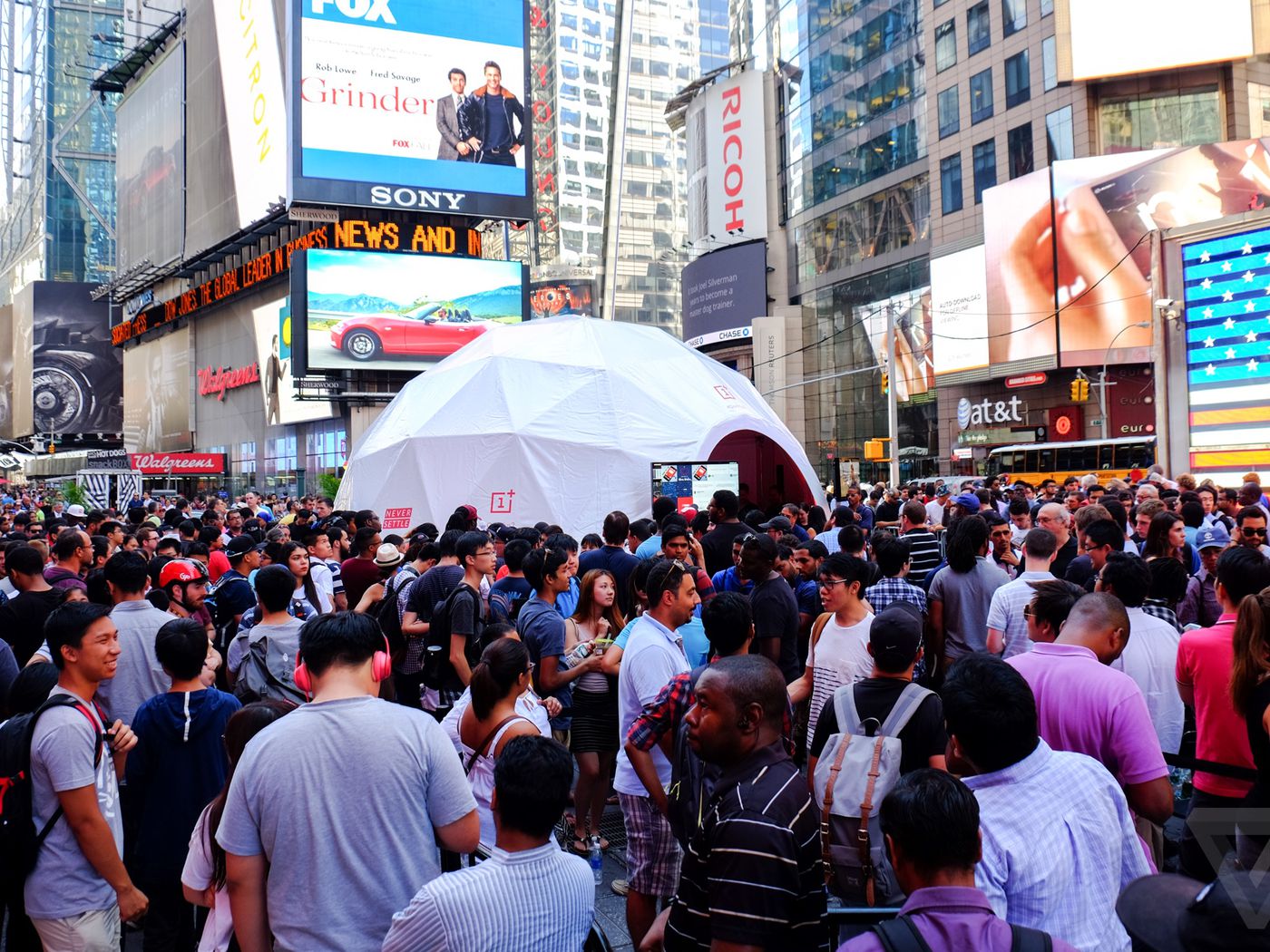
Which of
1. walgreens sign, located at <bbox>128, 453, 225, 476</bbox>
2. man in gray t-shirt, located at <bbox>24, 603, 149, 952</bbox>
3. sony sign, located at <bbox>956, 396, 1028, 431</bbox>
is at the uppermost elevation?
sony sign, located at <bbox>956, 396, 1028, 431</bbox>

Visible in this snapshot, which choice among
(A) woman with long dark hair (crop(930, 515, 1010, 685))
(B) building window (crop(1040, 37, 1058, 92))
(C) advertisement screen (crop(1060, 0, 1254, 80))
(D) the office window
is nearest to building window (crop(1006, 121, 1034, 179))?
(D) the office window

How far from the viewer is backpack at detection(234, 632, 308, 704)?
529cm

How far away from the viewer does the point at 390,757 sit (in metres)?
3.02

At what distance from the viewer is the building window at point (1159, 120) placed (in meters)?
37.7

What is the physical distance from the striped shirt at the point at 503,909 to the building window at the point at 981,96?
1808 inches

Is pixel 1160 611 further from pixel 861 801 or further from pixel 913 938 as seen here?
pixel 913 938

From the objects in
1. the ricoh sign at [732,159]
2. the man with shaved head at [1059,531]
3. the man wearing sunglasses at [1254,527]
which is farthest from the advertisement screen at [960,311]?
the man with shaved head at [1059,531]

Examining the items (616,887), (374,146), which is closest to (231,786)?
(616,887)

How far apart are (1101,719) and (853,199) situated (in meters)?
52.7

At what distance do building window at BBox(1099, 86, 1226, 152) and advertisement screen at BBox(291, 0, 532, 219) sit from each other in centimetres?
2716

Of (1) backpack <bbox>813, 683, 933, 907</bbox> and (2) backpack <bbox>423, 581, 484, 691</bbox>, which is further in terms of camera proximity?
(2) backpack <bbox>423, 581, 484, 691</bbox>

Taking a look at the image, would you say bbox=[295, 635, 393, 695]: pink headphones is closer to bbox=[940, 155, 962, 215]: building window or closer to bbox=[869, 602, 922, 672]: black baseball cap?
bbox=[869, 602, 922, 672]: black baseball cap

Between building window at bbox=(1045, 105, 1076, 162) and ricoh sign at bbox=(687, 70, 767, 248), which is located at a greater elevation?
ricoh sign at bbox=(687, 70, 767, 248)

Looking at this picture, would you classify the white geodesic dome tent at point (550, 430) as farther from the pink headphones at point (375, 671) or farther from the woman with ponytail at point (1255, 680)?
the woman with ponytail at point (1255, 680)
